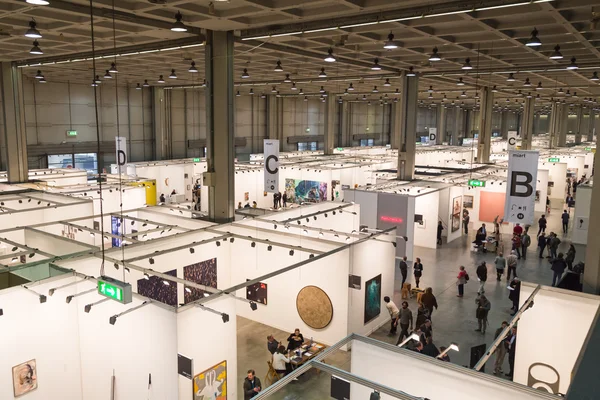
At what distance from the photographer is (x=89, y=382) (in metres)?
→ 8.29

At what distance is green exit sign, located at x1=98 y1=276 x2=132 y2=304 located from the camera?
6820 millimetres

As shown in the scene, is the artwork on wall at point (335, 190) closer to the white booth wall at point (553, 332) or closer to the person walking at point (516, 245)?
the person walking at point (516, 245)

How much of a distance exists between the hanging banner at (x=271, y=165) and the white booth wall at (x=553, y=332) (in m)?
10.0

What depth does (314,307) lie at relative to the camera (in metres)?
11.5

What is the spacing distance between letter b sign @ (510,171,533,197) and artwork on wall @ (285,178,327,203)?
523 inches

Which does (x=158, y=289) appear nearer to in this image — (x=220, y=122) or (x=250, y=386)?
(x=250, y=386)

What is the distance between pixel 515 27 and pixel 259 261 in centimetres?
817

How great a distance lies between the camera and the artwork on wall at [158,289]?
10.5 meters

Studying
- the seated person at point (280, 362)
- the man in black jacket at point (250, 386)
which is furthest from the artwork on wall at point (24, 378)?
the seated person at point (280, 362)

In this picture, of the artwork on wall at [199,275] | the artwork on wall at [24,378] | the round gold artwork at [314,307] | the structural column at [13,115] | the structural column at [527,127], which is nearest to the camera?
the artwork on wall at [24,378]

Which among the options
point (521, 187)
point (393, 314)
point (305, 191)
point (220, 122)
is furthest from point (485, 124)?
point (220, 122)

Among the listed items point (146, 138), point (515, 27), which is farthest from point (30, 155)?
point (515, 27)

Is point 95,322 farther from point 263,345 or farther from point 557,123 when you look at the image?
point 557,123

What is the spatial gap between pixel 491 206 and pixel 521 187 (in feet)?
34.4
